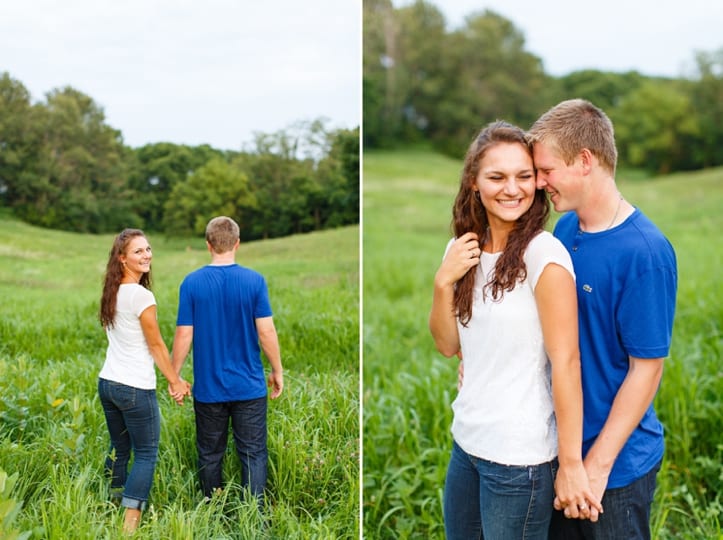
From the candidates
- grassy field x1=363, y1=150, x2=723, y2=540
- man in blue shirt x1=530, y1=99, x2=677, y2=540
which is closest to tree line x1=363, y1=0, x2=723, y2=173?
grassy field x1=363, y1=150, x2=723, y2=540

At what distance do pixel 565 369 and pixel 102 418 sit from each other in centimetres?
163

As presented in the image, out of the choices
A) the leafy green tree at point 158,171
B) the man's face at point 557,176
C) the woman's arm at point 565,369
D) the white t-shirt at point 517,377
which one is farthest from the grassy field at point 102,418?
the man's face at point 557,176

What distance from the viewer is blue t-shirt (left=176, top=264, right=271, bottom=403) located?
2637mm

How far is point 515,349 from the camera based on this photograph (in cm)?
200

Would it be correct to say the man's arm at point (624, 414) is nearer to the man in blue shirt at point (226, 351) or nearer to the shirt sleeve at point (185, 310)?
the man in blue shirt at point (226, 351)

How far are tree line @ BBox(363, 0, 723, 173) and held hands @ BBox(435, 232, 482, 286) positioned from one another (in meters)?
20.3

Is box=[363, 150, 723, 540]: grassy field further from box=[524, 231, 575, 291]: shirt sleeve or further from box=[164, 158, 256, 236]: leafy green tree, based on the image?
box=[524, 231, 575, 291]: shirt sleeve

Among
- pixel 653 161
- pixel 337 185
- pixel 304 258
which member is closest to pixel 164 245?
pixel 304 258

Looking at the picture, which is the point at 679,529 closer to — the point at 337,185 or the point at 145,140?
the point at 337,185

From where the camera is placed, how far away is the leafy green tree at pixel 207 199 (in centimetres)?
274

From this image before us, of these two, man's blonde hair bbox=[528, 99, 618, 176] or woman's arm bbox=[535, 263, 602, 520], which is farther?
man's blonde hair bbox=[528, 99, 618, 176]

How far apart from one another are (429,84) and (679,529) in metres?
22.0

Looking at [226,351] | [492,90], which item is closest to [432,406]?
[226,351]

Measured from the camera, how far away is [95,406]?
262 centimetres
